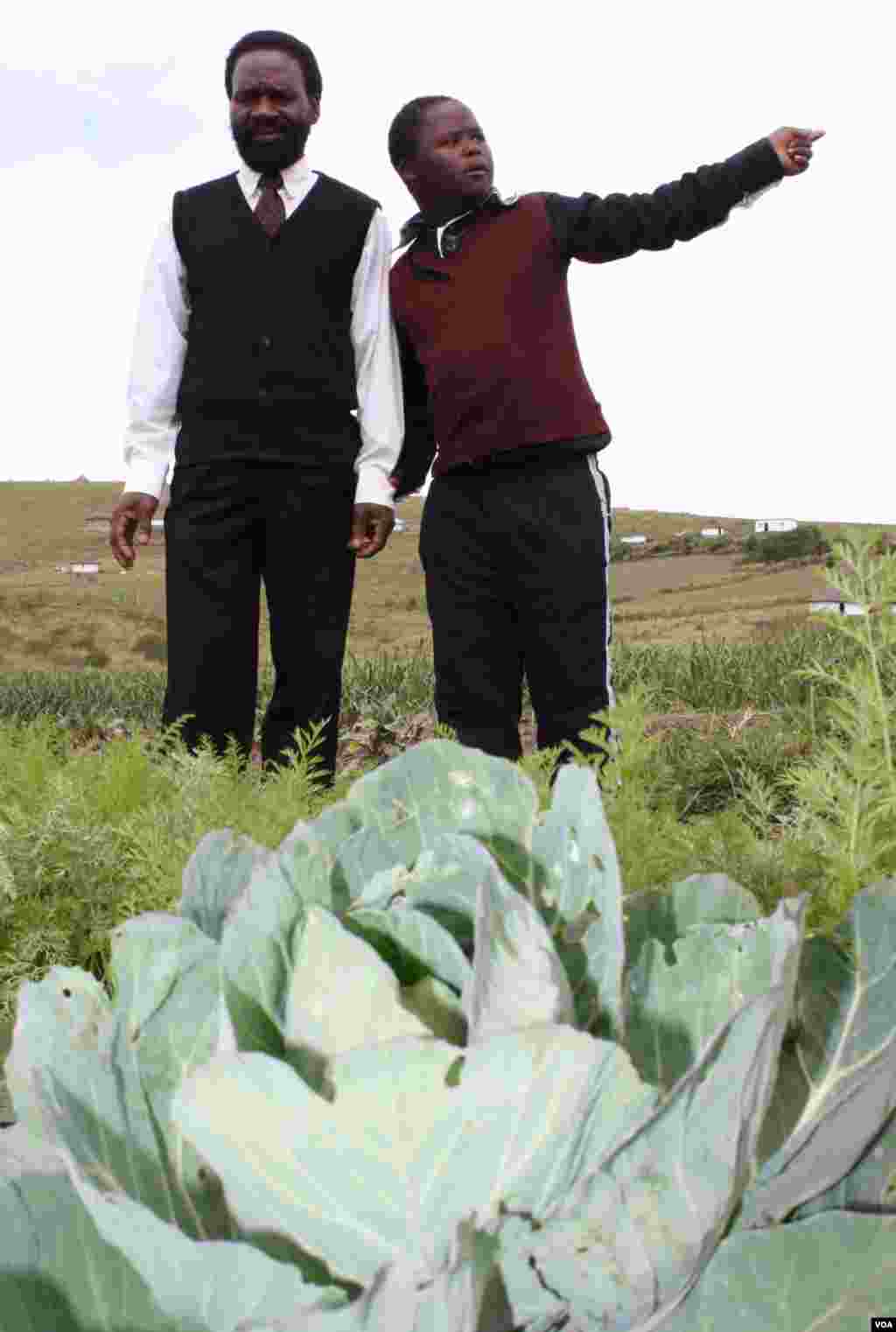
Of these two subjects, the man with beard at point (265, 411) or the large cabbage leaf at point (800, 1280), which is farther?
the man with beard at point (265, 411)

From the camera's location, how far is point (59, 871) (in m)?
2.41

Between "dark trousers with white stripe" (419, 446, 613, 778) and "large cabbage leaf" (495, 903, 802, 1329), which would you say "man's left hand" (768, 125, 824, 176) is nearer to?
"dark trousers with white stripe" (419, 446, 613, 778)

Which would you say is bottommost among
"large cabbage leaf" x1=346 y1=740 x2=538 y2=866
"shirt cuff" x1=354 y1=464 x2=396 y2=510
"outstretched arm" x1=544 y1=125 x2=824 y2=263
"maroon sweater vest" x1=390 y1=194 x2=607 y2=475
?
"large cabbage leaf" x1=346 y1=740 x2=538 y2=866

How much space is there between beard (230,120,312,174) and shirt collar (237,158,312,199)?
0.02 metres

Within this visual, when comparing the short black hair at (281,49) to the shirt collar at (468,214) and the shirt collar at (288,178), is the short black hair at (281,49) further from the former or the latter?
the shirt collar at (468,214)

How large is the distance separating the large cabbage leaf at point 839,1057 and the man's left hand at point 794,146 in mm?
3610

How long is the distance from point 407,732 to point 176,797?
18.8ft

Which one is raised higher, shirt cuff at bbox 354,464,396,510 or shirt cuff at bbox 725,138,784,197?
shirt cuff at bbox 725,138,784,197

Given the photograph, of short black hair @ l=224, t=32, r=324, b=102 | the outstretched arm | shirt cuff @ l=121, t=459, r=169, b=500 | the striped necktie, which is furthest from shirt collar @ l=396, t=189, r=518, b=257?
shirt cuff @ l=121, t=459, r=169, b=500

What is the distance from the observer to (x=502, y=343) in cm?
432

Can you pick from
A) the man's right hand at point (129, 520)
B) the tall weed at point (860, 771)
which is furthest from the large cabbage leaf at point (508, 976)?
the man's right hand at point (129, 520)

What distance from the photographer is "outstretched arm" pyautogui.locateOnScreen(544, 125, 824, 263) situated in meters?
4.18

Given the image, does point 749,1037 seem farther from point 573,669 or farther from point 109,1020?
point 573,669

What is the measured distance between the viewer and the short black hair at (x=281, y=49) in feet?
15.9
